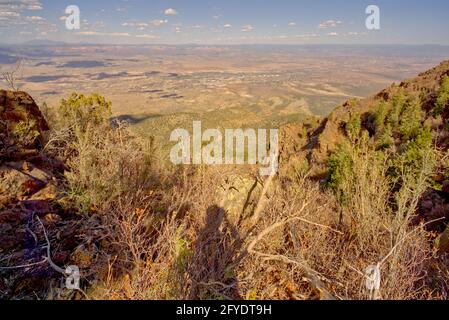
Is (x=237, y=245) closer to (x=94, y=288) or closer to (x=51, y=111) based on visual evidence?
(x=94, y=288)

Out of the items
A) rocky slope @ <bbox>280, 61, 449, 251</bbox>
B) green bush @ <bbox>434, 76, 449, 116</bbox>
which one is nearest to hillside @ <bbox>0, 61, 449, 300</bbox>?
rocky slope @ <bbox>280, 61, 449, 251</bbox>

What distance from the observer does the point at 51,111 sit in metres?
15.6

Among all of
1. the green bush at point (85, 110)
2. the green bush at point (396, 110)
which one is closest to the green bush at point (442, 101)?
the green bush at point (396, 110)

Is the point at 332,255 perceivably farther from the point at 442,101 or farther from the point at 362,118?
the point at 362,118

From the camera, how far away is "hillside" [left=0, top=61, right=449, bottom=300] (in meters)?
4.14

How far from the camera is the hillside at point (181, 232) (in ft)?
13.6

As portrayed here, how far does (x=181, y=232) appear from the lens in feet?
16.8

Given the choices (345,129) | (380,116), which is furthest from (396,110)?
(345,129)

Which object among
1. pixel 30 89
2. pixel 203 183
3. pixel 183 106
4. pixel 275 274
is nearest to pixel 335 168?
pixel 203 183

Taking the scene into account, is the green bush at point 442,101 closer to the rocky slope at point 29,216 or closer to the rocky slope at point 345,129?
the rocky slope at point 345,129

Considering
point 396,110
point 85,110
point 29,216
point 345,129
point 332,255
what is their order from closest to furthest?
1. point 332,255
2. point 29,216
3. point 85,110
4. point 396,110
5. point 345,129

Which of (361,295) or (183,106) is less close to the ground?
(183,106)
